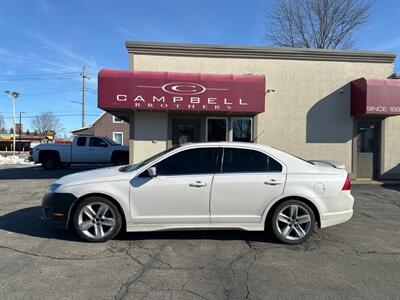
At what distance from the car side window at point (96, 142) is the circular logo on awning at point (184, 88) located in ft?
31.3

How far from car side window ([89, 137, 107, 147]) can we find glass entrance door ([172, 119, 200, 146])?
8.22m

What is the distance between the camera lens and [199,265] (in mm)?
5328

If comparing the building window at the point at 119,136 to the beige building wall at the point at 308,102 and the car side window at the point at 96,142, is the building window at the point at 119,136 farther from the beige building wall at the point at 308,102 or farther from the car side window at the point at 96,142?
the beige building wall at the point at 308,102

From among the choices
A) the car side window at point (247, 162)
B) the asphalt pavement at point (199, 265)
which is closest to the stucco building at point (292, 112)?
the asphalt pavement at point (199, 265)

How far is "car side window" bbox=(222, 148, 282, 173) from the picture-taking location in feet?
21.2

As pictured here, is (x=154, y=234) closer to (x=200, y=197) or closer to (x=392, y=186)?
(x=200, y=197)

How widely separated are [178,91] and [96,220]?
300 inches

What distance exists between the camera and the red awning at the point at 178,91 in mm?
12969

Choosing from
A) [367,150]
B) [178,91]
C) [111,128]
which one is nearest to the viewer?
[178,91]

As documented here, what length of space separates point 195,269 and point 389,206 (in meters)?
7.08

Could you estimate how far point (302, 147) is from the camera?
14898 millimetres

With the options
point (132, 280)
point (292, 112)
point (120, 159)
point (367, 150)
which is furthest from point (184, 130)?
point (132, 280)

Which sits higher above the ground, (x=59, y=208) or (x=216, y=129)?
(x=216, y=129)

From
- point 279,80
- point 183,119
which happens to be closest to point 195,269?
point 183,119
